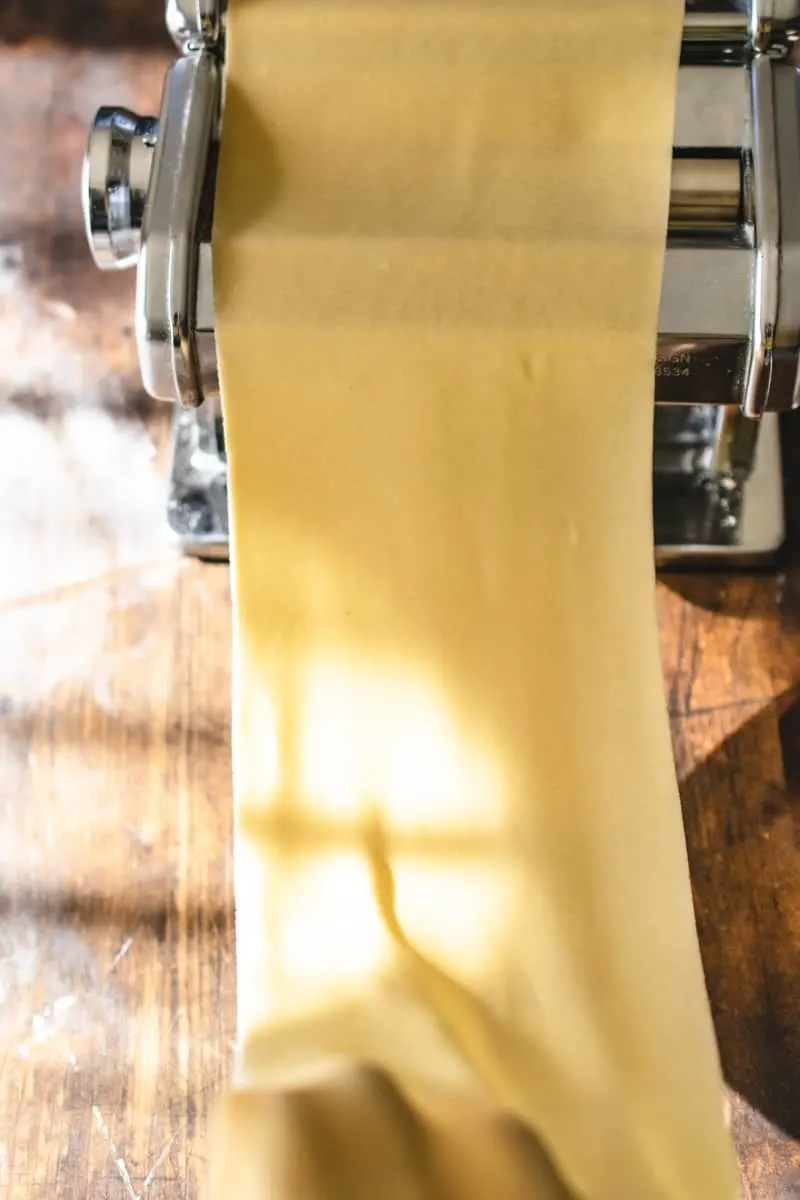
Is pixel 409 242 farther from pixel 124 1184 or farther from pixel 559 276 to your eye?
pixel 124 1184

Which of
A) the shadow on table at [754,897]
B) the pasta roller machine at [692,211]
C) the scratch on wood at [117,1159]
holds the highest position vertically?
the pasta roller machine at [692,211]

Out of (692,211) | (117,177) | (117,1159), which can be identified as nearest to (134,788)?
(117,1159)

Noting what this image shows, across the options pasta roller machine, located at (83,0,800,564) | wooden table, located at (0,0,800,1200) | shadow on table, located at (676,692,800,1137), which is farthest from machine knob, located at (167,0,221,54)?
shadow on table, located at (676,692,800,1137)

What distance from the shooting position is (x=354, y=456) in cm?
58

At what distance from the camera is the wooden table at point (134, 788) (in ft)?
1.93

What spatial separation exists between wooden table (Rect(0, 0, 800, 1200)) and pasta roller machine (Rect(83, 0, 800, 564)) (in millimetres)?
181

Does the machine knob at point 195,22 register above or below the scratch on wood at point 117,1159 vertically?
above

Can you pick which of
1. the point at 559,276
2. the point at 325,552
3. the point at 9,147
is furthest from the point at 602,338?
the point at 9,147

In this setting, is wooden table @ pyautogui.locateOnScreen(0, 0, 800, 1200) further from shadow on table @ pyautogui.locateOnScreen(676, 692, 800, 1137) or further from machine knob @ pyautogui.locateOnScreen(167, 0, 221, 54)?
machine knob @ pyautogui.locateOnScreen(167, 0, 221, 54)

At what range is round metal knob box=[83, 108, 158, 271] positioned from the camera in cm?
55

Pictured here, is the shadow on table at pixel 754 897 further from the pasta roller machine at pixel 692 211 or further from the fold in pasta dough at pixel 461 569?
the pasta roller machine at pixel 692 211

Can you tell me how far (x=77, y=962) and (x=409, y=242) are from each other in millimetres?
417

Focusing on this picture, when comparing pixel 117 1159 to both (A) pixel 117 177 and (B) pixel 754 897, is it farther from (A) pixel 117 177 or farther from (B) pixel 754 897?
(A) pixel 117 177

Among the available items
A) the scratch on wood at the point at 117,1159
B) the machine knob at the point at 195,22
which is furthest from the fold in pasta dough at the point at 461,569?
the scratch on wood at the point at 117,1159
